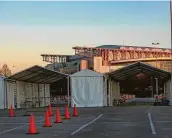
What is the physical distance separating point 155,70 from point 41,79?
41.7 feet

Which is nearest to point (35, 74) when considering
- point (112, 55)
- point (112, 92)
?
point (112, 92)

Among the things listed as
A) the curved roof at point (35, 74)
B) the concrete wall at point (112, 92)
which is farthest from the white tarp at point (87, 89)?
the concrete wall at point (112, 92)

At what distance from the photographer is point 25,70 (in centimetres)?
4141

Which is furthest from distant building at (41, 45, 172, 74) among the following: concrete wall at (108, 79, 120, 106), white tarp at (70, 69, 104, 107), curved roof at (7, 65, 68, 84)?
white tarp at (70, 69, 104, 107)

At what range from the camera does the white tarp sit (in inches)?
1718

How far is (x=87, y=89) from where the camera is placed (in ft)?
143

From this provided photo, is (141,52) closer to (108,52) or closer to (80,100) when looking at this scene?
(108,52)

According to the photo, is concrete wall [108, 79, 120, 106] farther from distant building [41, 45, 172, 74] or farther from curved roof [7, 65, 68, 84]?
distant building [41, 45, 172, 74]

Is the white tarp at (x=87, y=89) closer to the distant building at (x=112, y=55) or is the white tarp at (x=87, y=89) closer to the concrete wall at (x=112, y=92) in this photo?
the concrete wall at (x=112, y=92)

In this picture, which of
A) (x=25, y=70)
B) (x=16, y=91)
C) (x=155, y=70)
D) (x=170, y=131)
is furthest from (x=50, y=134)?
(x=155, y=70)

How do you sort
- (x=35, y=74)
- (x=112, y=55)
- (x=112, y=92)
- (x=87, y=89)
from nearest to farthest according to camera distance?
(x=87, y=89) < (x=35, y=74) < (x=112, y=92) < (x=112, y=55)

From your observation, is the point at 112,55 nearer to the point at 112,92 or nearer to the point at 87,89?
the point at 112,92

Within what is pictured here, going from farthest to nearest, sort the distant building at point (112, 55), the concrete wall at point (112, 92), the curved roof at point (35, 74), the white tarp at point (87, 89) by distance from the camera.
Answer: the distant building at point (112, 55) → the concrete wall at point (112, 92) → the white tarp at point (87, 89) → the curved roof at point (35, 74)

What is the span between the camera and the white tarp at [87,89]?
4362 centimetres
